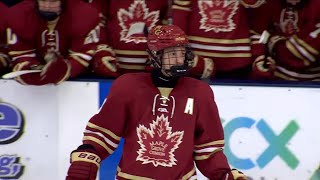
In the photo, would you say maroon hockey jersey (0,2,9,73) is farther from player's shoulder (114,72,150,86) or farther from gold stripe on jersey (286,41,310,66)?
gold stripe on jersey (286,41,310,66)

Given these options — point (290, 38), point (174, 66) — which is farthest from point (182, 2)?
point (174, 66)

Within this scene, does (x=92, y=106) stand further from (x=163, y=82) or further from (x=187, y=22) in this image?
(x=163, y=82)

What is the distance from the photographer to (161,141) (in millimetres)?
2146

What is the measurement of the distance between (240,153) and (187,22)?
2.07ft

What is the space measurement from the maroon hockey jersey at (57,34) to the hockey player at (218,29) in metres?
0.39

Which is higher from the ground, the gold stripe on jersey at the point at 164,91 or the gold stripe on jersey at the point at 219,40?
the gold stripe on jersey at the point at 219,40

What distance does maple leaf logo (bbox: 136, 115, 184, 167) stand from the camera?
84.2 inches

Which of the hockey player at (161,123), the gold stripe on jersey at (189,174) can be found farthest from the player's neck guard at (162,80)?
the gold stripe on jersey at (189,174)

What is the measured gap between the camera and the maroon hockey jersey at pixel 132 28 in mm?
2979

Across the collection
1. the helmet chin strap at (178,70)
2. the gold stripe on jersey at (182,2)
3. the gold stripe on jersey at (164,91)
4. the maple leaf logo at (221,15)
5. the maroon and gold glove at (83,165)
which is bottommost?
the maroon and gold glove at (83,165)

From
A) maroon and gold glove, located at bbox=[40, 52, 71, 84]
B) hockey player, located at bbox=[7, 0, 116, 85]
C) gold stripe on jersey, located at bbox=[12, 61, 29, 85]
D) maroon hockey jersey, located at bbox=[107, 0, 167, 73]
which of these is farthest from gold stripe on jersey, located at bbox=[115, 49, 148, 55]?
gold stripe on jersey, located at bbox=[12, 61, 29, 85]

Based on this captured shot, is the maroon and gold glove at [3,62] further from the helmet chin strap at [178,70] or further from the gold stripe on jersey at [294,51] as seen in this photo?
the gold stripe on jersey at [294,51]

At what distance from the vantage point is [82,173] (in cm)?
205

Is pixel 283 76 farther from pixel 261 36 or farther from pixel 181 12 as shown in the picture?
pixel 181 12
